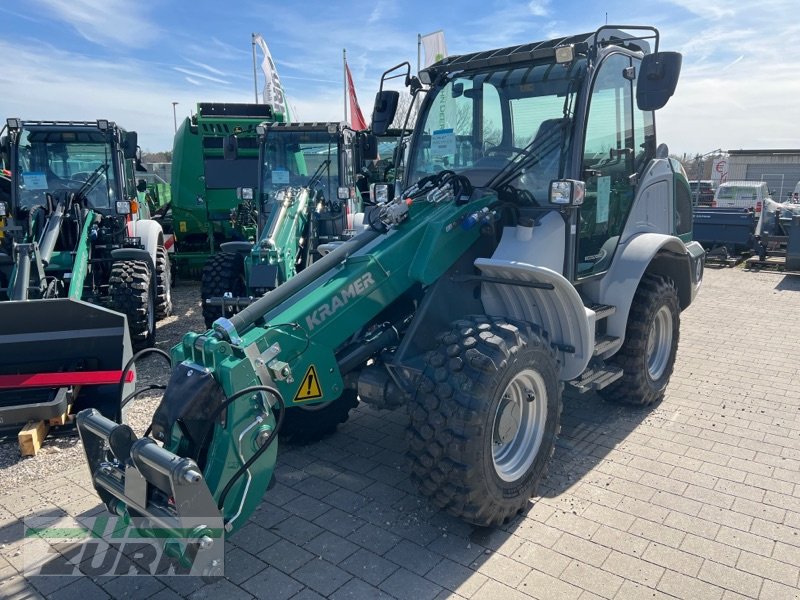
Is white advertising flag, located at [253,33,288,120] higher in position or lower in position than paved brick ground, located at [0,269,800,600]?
higher

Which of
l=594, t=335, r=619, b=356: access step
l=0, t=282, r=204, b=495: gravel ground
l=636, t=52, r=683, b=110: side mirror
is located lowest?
l=0, t=282, r=204, b=495: gravel ground

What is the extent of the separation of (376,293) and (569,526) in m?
1.80

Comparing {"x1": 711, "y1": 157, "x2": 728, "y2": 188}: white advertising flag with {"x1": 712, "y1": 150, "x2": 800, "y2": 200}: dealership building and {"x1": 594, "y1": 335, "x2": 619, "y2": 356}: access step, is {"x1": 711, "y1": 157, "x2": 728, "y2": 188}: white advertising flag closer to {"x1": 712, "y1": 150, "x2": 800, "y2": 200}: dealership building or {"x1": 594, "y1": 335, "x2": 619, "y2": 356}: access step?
{"x1": 712, "y1": 150, "x2": 800, "y2": 200}: dealership building

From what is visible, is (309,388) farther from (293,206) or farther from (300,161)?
(300,161)

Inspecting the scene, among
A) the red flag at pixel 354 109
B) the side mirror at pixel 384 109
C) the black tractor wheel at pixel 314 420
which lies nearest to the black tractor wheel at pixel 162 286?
the black tractor wheel at pixel 314 420

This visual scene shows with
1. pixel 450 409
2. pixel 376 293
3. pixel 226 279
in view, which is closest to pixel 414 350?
pixel 376 293

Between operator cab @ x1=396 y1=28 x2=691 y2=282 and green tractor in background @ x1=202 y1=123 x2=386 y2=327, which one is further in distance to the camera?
green tractor in background @ x1=202 y1=123 x2=386 y2=327

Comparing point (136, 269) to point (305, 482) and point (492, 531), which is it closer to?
point (305, 482)

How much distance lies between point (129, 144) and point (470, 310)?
20.2ft

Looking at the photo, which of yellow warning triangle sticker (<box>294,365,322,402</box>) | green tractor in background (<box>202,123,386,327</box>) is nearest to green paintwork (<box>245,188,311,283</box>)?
green tractor in background (<box>202,123,386,327</box>)

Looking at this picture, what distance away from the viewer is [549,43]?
14.0 ft

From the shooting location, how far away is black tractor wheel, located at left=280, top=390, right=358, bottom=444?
15.1ft

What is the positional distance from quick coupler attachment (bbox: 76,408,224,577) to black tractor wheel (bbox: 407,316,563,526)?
3.74 feet

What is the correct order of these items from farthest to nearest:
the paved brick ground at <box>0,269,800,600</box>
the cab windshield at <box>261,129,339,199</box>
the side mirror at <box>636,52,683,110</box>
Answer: the cab windshield at <box>261,129,339,199</box>
the side mirror at <box>636,52,683,110</box>
the paved brick ground at <box>0,269,800,600</box>
